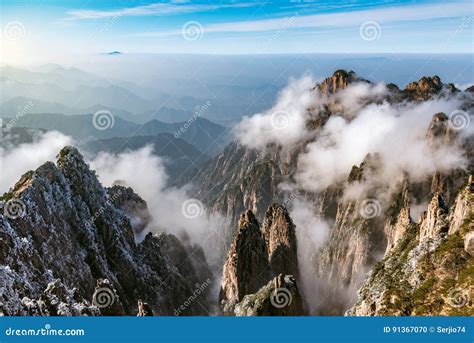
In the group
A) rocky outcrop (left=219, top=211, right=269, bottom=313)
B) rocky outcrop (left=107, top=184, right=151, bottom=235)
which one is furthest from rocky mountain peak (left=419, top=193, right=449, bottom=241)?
rocky outcrop (left=107, top=184, right=151, bottom=235)

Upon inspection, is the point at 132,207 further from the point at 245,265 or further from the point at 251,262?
the point at 251,262

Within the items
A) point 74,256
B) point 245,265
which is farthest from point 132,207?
point 74,256

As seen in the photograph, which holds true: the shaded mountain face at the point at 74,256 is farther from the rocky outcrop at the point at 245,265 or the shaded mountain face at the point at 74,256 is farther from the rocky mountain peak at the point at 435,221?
the rocky mountain peak at the point at 435,221

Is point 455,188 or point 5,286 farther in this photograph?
point 455,188

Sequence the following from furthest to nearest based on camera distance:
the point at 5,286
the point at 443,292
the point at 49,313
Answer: the point at 443,292 < the point at 49,313 < the point at 5,286

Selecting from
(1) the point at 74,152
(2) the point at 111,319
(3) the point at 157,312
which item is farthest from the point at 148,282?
(2) the point at 111,319

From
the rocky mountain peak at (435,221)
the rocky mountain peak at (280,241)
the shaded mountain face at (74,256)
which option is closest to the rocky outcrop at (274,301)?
the shaded mountain face at (74,256)

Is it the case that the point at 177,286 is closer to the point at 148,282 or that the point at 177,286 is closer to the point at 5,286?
the point at 148,282
